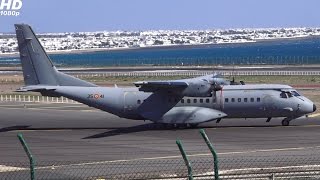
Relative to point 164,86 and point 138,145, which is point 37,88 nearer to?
point 164,86

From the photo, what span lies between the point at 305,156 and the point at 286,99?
1324 centimetres

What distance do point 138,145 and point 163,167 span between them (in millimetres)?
7174

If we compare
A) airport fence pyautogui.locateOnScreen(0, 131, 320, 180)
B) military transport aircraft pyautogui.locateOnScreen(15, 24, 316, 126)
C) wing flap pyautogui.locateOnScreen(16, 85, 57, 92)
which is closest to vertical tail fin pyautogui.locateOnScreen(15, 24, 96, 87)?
military transport aircraft pyautogui.locateOnScreen(15, 24, 316, 126)

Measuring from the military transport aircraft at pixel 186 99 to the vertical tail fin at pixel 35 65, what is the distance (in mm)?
59

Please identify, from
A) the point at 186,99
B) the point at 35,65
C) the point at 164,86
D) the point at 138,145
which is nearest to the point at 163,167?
the point at 138,145

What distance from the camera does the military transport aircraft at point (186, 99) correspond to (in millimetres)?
40062

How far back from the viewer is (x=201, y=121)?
40000mm

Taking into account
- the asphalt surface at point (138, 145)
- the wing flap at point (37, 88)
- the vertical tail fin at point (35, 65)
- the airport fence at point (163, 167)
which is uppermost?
the vertical tail fin at point (35, 65)

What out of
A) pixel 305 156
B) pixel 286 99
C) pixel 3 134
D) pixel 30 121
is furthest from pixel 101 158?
pixel 30 121

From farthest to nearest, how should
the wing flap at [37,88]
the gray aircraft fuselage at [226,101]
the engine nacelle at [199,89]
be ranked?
the gray aircraft fuselage at [226,101], the wing flap at [37,88], the engine nacelle at [199,89]

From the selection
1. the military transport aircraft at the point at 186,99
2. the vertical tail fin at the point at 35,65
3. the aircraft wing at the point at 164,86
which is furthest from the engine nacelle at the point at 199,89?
the vertical tail fin at the point at 35,65

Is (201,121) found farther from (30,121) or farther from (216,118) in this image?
(30,121)

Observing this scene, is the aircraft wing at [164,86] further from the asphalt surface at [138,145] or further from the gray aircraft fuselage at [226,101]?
the asphalt surface at [138,145]

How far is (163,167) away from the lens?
26.1m
